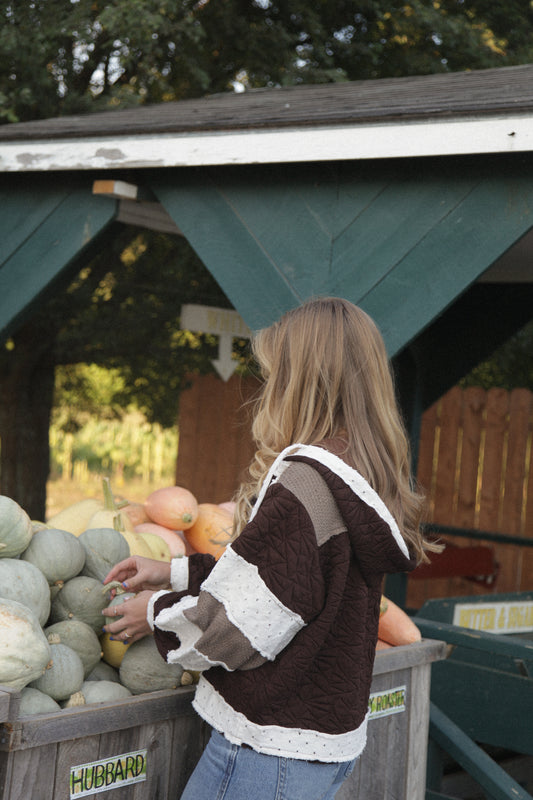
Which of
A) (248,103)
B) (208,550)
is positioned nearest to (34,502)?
(248,103)

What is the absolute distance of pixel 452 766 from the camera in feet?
15.2

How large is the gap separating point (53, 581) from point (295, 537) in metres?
0.96

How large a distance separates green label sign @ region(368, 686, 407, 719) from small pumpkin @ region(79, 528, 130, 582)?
0.87m

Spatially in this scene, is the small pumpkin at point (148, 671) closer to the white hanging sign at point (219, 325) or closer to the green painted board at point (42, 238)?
→ the green painted board at point (42, 238)

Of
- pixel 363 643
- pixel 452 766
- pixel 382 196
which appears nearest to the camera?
pixel 363 643

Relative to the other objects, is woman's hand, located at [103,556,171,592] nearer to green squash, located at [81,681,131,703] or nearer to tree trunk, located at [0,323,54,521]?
green squash, located at [81,681,131,703]

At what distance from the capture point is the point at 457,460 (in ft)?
27.1

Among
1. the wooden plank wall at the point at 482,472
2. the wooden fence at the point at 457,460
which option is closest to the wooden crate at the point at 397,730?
the wooden fence at the point at 457,460

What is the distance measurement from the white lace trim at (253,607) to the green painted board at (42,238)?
309 cm

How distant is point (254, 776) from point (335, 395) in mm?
796

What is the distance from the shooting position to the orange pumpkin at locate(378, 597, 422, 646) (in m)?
3.17

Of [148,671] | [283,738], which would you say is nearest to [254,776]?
[283,738]

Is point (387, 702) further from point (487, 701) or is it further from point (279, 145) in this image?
point (279, 145)

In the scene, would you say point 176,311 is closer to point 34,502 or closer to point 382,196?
point 34,502
